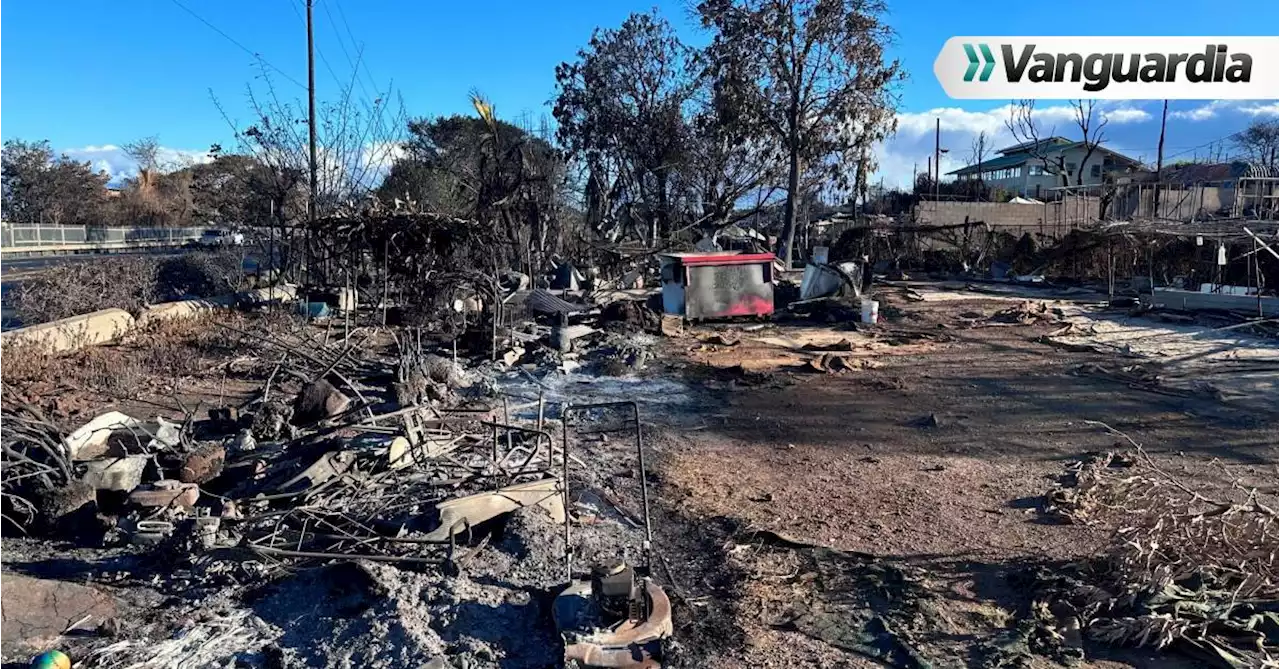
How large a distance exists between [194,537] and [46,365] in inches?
258

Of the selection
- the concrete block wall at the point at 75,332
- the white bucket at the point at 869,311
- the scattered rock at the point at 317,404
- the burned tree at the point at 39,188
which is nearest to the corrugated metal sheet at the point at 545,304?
the white bucket at the point at 869,311

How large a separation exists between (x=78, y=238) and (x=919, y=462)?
47.3m

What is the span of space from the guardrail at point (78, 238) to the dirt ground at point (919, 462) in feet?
122

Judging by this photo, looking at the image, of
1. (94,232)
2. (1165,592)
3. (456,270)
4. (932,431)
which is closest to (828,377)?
(932,431)

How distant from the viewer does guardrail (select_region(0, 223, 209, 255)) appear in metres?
37.5

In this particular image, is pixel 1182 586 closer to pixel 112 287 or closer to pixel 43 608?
pixel 43 608

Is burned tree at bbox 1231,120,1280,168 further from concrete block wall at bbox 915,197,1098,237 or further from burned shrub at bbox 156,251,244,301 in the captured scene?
burned shrub at bbox 156,251,244,301

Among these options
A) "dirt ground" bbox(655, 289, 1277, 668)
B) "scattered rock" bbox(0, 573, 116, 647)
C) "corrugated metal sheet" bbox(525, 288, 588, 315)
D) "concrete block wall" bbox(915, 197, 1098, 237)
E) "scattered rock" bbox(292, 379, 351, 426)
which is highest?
"concrete block wall" bbox(915, 197, 1098, 237)

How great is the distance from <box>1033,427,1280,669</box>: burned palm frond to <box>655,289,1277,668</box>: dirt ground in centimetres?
19

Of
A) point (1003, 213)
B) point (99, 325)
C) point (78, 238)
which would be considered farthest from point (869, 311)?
point (78, 238)

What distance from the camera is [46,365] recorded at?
32.5ft

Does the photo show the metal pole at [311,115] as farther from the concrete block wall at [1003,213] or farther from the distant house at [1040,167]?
the distant house at [1040,167]

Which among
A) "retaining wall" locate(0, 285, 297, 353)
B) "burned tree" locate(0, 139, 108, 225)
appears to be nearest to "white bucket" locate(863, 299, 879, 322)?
"retaining wall" locate(0, 285, 297, 353)

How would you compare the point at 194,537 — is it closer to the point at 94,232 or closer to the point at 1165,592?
the point at 1165,592
